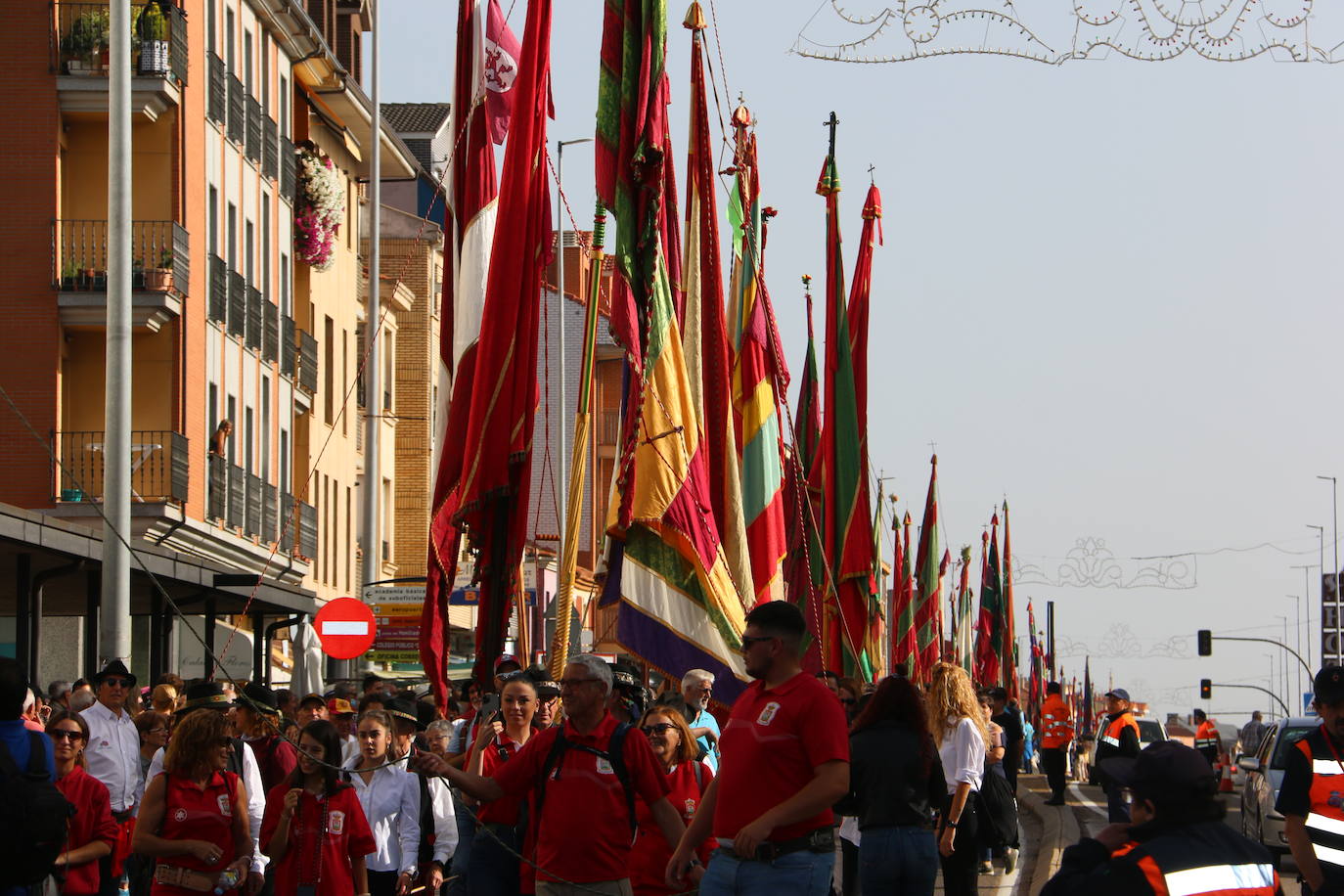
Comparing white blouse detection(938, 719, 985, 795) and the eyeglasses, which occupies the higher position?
the eyeglasses

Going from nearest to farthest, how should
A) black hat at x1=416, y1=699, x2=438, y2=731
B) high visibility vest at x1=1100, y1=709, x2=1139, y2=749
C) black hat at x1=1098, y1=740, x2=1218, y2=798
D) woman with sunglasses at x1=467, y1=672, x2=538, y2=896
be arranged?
1. black hat at x1=1098, y1=740, x2=1218, y2=798
2. woman with sunglasses at x1=467, y1=672, x2=538, y2=896
3. black hat at x1=416, y1=699, x2=438, y2=731
4. high visibility vest at x1=1100, y1=709, x2=1139, y2=749

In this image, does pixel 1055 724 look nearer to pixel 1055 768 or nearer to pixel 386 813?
pixel 1055 768

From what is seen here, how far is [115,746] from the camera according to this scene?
13.7m

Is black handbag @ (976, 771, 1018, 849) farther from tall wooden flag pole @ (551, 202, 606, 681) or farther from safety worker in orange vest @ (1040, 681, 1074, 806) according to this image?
safety worker in orange vest @ (1040, 681, 1074, 806)

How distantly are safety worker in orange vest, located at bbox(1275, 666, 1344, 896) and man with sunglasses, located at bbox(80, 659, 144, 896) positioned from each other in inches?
279

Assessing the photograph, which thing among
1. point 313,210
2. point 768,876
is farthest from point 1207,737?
point 768,876

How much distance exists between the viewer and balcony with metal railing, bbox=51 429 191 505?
31047 mm

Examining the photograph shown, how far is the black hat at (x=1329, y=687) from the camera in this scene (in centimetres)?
984

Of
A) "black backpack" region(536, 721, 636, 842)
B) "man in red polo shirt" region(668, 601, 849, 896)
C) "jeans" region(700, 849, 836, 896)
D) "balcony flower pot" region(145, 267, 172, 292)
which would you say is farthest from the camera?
"balcony flower pot" region(145, 267, 172, 292)

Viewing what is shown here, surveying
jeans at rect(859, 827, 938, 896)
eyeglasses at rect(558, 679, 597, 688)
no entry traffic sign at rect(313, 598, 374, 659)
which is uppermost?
eyeglasses at rect(558, 679, 597, 688)

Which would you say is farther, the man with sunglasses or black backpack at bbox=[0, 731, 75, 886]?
the man with sunglasses

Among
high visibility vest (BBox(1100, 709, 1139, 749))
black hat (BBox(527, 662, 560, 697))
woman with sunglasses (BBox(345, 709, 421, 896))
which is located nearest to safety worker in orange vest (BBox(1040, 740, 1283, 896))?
black hat (BBox(527, 662, 560, 697))

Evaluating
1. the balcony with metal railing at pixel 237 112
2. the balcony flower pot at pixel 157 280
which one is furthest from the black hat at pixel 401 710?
the balcony with metal railing at pixel 237 112

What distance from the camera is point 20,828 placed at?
7406 mm
